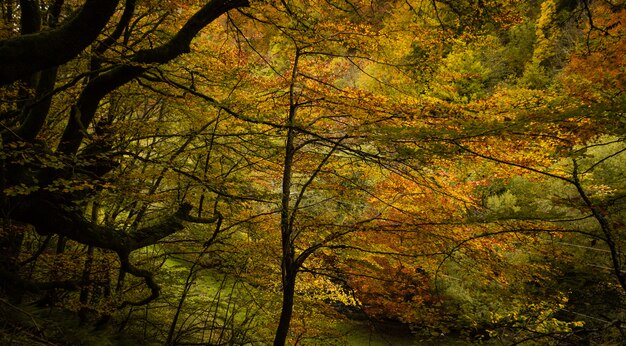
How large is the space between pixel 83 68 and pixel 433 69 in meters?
4.62

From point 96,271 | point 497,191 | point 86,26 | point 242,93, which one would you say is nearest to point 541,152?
point 242,93

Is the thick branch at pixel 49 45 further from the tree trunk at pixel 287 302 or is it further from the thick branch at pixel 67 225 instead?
the tree trunk at pixel 287 302

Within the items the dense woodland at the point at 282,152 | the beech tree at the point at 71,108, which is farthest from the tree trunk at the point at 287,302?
the beech tree at the point at 71,108

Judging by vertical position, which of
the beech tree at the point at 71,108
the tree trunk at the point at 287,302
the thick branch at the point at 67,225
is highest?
the beech tree at the point at 71,108

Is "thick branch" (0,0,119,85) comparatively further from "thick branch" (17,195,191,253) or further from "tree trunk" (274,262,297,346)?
"tree trunk" (274,262,297,346)

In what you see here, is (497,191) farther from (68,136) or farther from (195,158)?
(68,136)

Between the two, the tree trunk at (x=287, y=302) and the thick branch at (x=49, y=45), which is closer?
the thick branch at (x=49, y=45)

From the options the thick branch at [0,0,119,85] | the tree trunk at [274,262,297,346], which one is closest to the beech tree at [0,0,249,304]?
the thick branch at [0,0,119,85]

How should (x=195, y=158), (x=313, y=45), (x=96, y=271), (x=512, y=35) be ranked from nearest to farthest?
(x=313, y=45), (x=96, y=271), (x=195, y=158), (x=512, y=35)

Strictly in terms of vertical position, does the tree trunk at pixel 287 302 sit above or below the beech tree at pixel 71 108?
below

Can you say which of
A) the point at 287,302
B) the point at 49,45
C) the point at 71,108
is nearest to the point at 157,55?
the point at 49,45

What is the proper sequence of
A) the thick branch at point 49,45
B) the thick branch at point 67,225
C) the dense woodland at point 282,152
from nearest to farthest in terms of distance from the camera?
the thick branch at point 49,45 < the dense woodland at point 282,152 < the thick branch at point 67,225

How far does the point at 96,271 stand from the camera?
216 inches

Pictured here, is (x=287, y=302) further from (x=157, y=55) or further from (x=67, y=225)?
(x=157, y=55)
